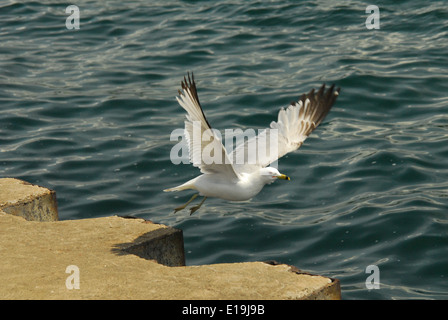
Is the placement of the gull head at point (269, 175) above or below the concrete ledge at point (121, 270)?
above

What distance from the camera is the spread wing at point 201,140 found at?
571 cm

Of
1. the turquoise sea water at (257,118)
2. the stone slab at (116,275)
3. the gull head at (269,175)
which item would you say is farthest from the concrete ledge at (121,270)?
the turquoise sea water at (257,118)

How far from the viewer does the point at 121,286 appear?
188 inches

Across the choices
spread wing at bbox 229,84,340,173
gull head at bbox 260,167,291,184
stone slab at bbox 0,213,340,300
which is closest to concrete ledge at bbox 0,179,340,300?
stone slab at bbox 0,213,340,300

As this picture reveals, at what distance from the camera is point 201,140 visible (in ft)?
19.4

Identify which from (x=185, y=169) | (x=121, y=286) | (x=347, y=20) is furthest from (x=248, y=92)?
(x=121, y=286)

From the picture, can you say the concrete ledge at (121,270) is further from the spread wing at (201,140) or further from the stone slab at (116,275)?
the spread wing at (201,140)

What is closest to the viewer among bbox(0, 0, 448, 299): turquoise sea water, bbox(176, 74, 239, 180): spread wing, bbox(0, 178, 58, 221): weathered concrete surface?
bbox(176, 74, 239, 180): spread wing

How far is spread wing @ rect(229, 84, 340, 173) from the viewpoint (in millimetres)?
6867

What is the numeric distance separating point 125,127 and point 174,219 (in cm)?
279

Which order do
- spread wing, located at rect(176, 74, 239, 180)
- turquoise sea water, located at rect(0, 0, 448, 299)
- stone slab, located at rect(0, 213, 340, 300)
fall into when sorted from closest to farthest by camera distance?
stone slab, located at rect(0, 213, 340, 300) < spread wing, located at rect(176, 74, 239, 180) < turquoise sea water, located at rect(0, 0, 448, 299)

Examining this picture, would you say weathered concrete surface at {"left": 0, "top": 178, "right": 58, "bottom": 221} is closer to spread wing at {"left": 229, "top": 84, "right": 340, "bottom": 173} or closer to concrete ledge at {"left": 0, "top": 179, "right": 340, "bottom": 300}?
concrete ledge at {"left": 0, "top": 179, "right": 340, "bottom": 300}

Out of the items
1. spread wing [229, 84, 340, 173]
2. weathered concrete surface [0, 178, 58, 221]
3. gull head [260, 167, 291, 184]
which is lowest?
weathered concrete surface [0, 178, 58, 221]

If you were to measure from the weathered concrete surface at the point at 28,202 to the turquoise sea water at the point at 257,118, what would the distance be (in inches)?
65.5
